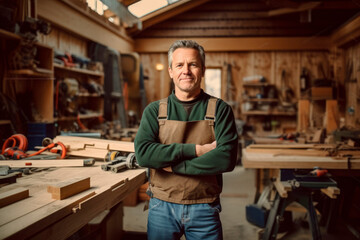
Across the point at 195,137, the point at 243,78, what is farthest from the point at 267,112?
the point at 195,137

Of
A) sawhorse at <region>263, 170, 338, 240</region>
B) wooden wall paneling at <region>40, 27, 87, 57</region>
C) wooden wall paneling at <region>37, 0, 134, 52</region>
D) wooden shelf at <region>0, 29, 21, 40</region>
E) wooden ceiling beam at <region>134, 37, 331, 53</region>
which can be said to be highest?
wooden ceiling beam at <region>134, 37, 331, 53</region>

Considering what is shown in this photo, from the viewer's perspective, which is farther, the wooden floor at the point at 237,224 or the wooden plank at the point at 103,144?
the wooden floor at the point at 237,224

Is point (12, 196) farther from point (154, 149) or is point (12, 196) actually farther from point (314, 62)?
point (314, 62)

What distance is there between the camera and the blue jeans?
152 centimetres

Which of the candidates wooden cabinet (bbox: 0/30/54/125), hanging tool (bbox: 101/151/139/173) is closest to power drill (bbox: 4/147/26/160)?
hanging tool (bbox: 101/151/139/173)

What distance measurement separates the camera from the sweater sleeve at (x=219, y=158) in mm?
1475

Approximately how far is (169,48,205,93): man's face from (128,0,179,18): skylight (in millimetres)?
4111

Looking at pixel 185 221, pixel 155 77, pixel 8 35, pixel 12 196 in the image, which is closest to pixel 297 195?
pixel 185 221

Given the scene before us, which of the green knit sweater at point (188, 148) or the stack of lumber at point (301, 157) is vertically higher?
the green knit sweater at point (188, 148)

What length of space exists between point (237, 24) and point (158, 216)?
22.4 ft

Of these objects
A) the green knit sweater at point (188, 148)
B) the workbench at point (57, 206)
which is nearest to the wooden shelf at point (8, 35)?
the workbench at point (57, 206)

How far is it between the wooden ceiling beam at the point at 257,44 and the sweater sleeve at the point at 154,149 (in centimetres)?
598

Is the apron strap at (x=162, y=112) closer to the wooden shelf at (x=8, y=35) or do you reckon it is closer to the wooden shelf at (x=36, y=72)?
the wooden shelf at (x=8, y=35)

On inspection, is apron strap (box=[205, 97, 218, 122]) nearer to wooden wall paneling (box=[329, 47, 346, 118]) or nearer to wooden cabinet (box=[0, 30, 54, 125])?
wooden cabinet (box=[0, 30, 54, 125])
